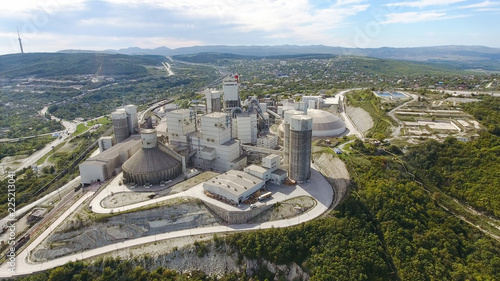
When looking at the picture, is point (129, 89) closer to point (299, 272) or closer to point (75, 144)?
point (75, 144)

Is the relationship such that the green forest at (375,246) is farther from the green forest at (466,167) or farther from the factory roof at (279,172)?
the factory roof at (279,172)

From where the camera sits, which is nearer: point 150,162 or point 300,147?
point 300,147

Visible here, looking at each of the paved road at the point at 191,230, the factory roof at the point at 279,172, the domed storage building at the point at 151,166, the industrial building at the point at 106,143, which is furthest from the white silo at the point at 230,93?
the paved road at the point at 191,230

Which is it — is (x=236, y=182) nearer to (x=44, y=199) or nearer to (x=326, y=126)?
(x=326, y=126)

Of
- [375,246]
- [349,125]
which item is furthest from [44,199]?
[349,125]

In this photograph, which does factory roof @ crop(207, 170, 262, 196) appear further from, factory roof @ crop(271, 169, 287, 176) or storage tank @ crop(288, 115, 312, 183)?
storage tank @ crop(288, 115, 312, 183)

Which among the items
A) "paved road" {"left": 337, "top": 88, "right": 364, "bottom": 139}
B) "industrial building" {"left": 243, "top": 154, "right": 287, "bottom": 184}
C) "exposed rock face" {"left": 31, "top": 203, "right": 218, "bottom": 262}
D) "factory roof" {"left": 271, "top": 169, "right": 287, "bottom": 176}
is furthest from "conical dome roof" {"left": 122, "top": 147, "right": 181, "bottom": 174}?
"paved road" {"left": 337, "top": 88, "right": 364, "bottom": 139}

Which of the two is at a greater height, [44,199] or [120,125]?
[120,125]

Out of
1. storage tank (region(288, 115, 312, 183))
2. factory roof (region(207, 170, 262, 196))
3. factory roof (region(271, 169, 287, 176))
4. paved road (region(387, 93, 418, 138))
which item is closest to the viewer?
factory roof (region(207, 170, 262, 196))
